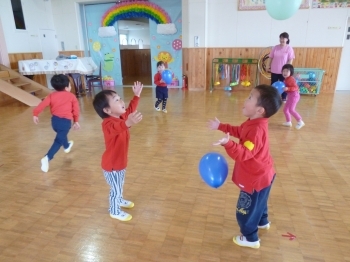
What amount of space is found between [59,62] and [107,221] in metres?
5.96

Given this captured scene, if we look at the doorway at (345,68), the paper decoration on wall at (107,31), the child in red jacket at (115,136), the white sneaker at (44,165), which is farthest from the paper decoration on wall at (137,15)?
the child in red jacket at (115,136)

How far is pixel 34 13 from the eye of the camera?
7.89 meters

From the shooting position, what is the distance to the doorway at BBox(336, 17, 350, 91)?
7214mm

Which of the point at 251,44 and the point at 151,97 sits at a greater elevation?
the point at 251,44

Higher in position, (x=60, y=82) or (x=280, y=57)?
(x=280, y=57)

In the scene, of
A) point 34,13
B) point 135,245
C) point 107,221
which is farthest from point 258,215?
point 34,13

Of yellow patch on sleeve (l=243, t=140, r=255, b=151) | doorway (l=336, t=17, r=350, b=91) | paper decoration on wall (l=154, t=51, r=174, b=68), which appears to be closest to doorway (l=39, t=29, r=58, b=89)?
paper decoration on wall (l=154, t=51, r=174, b=68)

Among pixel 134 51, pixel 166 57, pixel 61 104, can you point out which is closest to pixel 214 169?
pixel 61 104

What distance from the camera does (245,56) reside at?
7.67 m

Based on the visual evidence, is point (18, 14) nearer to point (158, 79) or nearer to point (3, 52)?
point (3, 52)

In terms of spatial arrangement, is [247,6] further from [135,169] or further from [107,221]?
[107,221]

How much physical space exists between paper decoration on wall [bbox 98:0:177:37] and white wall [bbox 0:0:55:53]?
1.72m

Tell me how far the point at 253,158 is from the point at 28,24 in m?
8.40

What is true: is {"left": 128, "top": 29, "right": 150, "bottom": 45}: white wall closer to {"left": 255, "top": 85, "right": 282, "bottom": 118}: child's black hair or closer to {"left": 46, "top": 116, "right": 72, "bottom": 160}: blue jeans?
{"left": 46, "top": 116, "right": 72, "bottom": 160}: blue jeans
